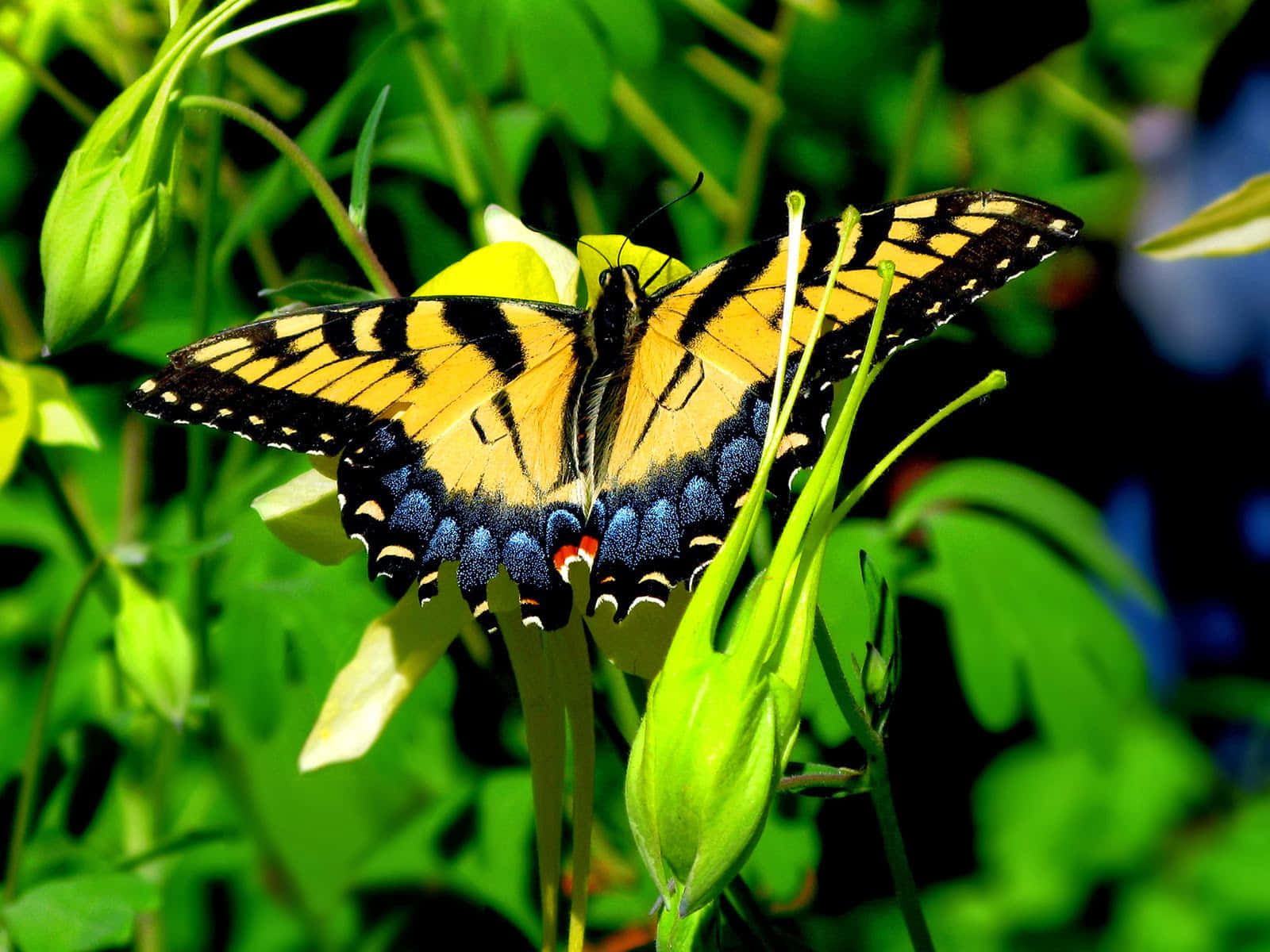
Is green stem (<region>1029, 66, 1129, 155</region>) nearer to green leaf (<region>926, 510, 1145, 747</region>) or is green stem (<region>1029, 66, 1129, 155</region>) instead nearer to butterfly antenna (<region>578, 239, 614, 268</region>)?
green leaf (<region>926, 510, 1145, 747</region>)

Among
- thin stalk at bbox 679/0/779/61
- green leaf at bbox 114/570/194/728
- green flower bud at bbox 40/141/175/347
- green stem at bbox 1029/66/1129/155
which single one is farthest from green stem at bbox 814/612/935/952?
green stem at bbox 1029/66/1129/155

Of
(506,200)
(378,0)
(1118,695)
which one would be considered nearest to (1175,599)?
(1118,695)

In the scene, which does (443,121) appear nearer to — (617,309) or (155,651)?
(617,309)

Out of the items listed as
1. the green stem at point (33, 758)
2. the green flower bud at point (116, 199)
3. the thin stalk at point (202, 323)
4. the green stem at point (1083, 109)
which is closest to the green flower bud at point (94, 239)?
the green flower bud at point (116, 199)

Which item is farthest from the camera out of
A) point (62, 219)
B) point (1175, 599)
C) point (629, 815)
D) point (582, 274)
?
point (1175, 599)

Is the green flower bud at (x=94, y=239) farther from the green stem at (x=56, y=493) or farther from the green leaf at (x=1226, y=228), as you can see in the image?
the green leaf at (x=1226, y=228)

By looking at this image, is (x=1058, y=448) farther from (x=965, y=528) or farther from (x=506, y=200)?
(x=506, y=200)

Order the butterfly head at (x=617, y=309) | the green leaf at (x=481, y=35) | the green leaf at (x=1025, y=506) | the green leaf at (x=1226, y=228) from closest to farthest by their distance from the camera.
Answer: the green leaf at (x=1226, y=228), the butterfly head at (x=617, y=309), the green leaf at (x=481, y=35), the green leaf at (x=1025, y=506)
